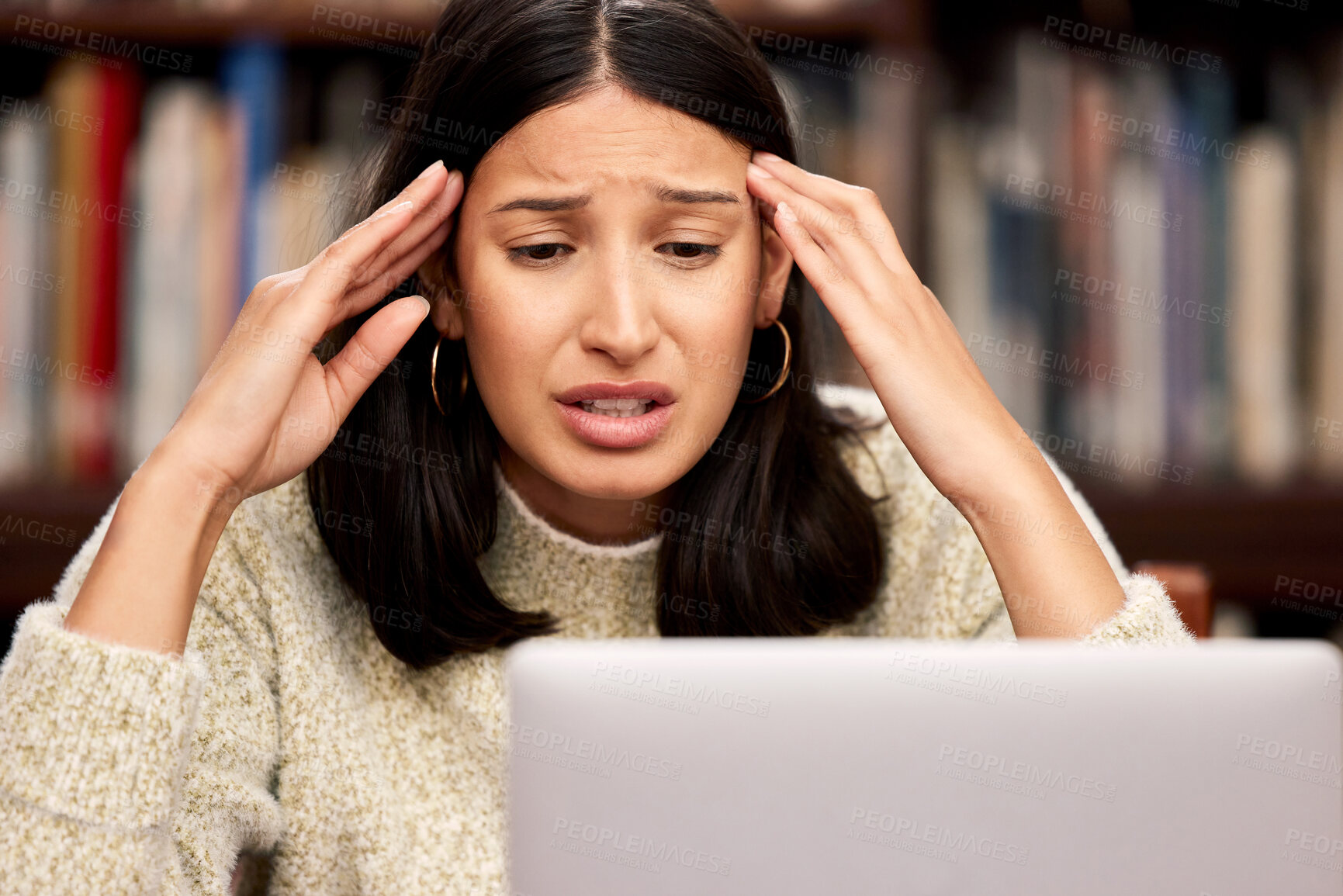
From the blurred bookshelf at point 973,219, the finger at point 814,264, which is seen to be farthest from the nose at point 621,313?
the blurred bookshelf at point 973,219

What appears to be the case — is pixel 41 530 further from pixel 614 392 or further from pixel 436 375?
pixel 614 392

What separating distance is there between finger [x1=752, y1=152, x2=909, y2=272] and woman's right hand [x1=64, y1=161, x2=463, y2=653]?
0.94 ft

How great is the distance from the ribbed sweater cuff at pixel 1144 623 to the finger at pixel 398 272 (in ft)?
2.09

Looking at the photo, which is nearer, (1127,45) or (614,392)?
(614,392)

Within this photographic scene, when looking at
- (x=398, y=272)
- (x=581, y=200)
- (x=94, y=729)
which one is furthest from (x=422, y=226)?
(x=94, y=729)

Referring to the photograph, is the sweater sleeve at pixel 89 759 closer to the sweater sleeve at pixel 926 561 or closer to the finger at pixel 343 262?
the finger at pixel 343 262

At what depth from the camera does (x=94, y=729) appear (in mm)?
790

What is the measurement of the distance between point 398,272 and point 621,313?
227 millimetres

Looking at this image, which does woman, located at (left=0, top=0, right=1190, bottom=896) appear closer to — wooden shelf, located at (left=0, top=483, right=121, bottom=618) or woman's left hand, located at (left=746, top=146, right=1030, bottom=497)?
woman's left hand, located at (left=746, top=146, right=1030, bottom=497)

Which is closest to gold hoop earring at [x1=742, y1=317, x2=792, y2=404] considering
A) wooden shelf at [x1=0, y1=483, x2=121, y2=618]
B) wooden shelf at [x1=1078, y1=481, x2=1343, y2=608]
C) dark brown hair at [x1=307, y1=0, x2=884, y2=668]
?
dark brown hair at [x1=307, y1=0, x2=884, y2=668]

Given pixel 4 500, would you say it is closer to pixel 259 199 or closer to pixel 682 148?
pixel 259 199

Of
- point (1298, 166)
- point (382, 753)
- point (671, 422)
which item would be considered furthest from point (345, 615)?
point (1298, 166)

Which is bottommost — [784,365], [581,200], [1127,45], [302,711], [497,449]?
[302,711]

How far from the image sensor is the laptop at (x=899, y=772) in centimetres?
51
